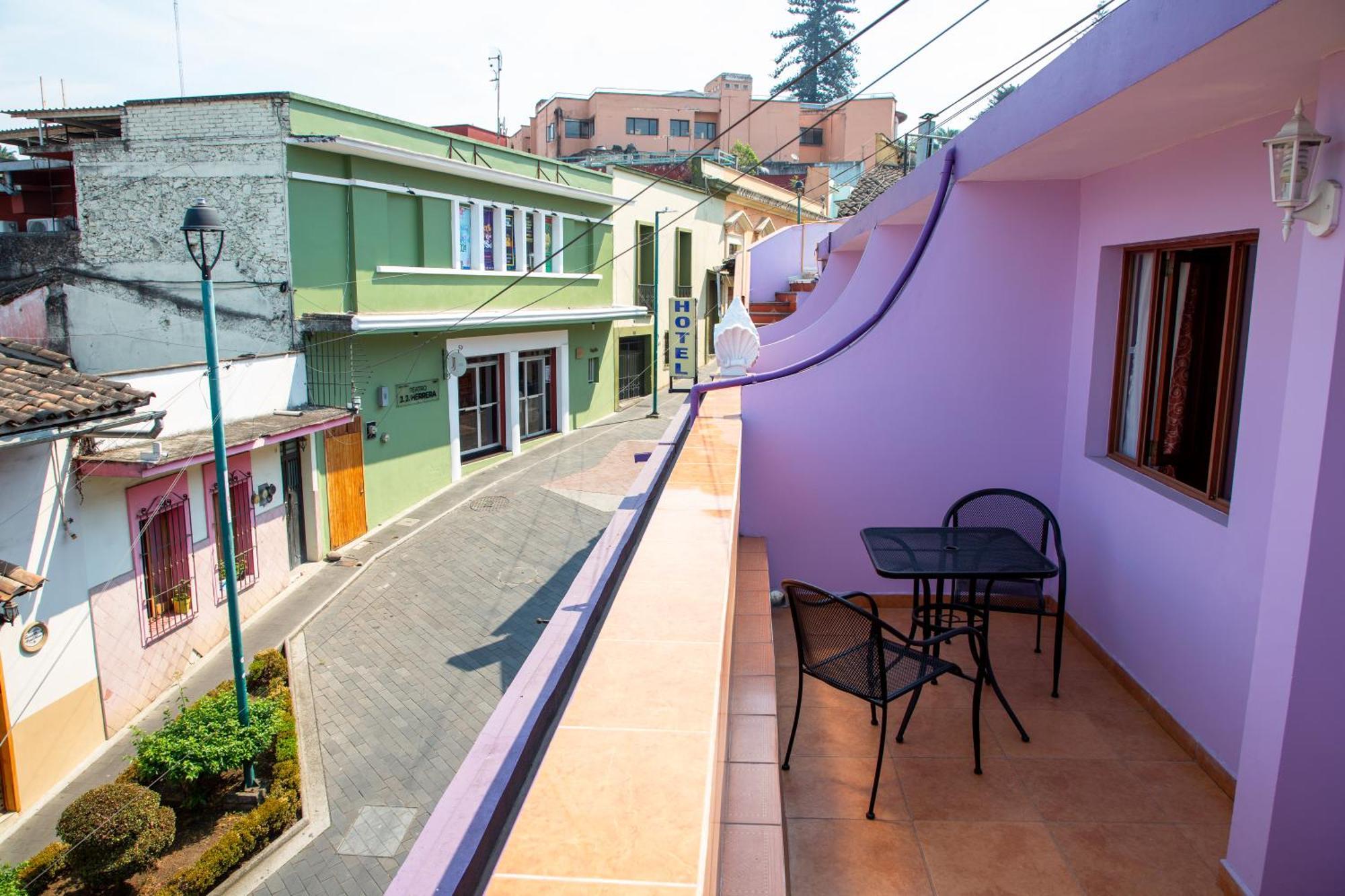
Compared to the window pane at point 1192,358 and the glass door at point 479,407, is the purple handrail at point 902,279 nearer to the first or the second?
the window pane at point 1192,358

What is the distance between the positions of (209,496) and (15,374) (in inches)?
156

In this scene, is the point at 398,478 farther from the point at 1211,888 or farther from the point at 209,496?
the point at 1211,888

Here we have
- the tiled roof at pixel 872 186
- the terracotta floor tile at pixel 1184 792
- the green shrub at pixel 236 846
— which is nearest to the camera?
the terracotta floor tile at pixel 1184 792

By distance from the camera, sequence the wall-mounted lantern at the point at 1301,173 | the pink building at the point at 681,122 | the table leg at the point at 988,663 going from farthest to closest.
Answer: the pink building at the point at 681,122 < the table leg at the point at 988,663 < the wall-mounted lantern at the point at 1301,173

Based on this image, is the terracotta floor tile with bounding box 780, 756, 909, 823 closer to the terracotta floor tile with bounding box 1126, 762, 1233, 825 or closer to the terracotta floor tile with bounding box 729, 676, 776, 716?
the terracotta floor tile with bounding box 729, 676, 776, 716

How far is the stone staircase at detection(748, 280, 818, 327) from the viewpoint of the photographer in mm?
17141

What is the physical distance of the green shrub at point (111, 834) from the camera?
7266 mm

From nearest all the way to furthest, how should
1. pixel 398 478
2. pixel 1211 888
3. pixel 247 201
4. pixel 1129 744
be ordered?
pixel 1211 888 < pixel 1129 744 < pixel 247 201 < pixel 398 478

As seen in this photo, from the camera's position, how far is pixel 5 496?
841 centimetres

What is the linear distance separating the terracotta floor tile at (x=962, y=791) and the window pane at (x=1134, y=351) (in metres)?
2.11

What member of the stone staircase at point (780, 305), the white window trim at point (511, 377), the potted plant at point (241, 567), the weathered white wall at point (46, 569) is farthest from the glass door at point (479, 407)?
the weathered white wall at point (46, 569)

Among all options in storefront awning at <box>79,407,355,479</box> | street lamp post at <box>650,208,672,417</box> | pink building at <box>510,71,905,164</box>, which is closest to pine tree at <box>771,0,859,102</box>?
pink building at <box>510,71,905,164</box>

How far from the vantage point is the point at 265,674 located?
416 inches

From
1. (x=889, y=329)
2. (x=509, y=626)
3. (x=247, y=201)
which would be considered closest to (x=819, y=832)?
(x=889, y=329)
